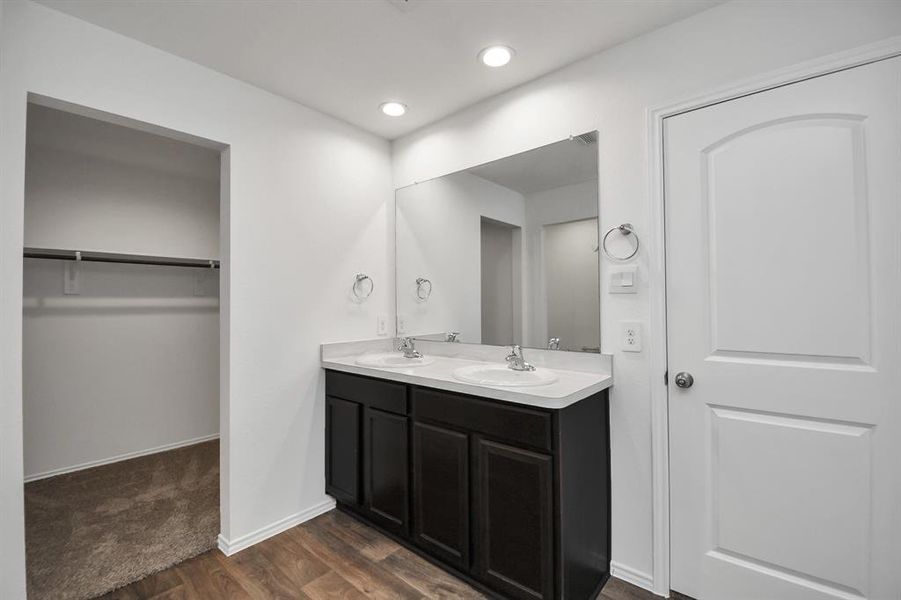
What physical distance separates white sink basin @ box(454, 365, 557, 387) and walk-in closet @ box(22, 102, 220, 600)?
1.65m

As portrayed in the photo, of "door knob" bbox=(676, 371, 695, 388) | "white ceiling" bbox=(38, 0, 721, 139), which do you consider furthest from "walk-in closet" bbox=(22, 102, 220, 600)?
"door knob" bbox=(676, 371, 695, 388)

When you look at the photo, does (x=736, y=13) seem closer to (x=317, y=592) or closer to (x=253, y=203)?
(x=253, y=203)

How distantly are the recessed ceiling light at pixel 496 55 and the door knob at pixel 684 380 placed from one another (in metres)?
1.68

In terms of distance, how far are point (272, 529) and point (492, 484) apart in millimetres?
1381

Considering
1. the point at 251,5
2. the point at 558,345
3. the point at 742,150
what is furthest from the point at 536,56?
the point at 558,345

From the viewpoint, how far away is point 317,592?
70.4 inches

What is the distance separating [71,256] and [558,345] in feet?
10.9

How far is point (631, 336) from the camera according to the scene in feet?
6.04

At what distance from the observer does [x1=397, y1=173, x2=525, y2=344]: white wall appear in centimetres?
247

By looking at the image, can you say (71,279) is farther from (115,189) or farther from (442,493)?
(442,493)

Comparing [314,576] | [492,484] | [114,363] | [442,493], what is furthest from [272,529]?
[114,363]

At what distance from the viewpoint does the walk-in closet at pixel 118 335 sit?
257cm

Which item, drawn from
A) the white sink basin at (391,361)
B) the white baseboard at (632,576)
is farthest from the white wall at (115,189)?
the white baseboard at (632,576)

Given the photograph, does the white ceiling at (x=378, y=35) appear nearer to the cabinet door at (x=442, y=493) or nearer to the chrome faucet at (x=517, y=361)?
the chrome faucet at (x=517, y=361)
